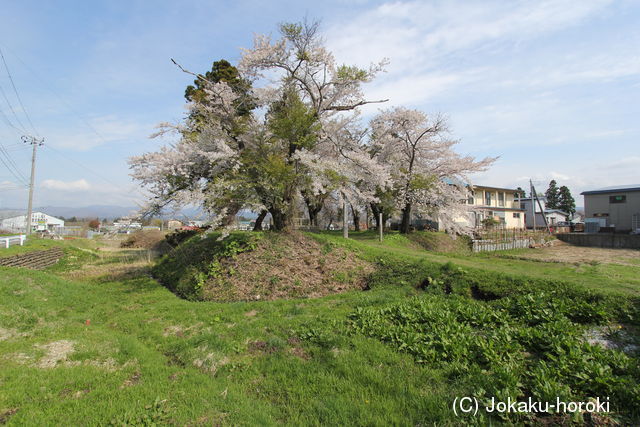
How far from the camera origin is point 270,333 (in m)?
6.08

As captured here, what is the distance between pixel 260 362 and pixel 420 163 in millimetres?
20758

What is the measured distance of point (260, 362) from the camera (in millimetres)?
4941

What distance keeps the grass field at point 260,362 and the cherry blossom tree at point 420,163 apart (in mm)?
14300

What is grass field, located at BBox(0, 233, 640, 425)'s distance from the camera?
3.63 m

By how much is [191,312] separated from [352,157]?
28.4 ft

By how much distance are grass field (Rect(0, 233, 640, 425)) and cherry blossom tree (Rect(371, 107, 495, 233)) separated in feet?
46.9

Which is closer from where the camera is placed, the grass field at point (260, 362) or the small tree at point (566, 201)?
the grass field at point (260, 362)

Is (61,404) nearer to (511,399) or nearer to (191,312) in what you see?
(191,312)

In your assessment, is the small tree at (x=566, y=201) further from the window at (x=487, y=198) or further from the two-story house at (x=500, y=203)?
the window at (x=487, y=198)

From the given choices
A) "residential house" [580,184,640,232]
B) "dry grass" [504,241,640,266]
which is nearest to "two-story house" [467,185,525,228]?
"residential house" [580,184,640,232]

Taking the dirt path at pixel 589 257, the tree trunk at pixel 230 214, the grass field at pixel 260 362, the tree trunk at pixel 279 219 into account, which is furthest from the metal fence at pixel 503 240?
the tree trunk at pixel 230 214

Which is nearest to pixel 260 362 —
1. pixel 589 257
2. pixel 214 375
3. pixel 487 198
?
pixel 214 375

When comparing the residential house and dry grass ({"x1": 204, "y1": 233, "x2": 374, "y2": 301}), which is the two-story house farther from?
dry grass ({"x1": 204, "y1": 233, "x2": 374, "y2": 301})

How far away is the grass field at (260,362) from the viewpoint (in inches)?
143
